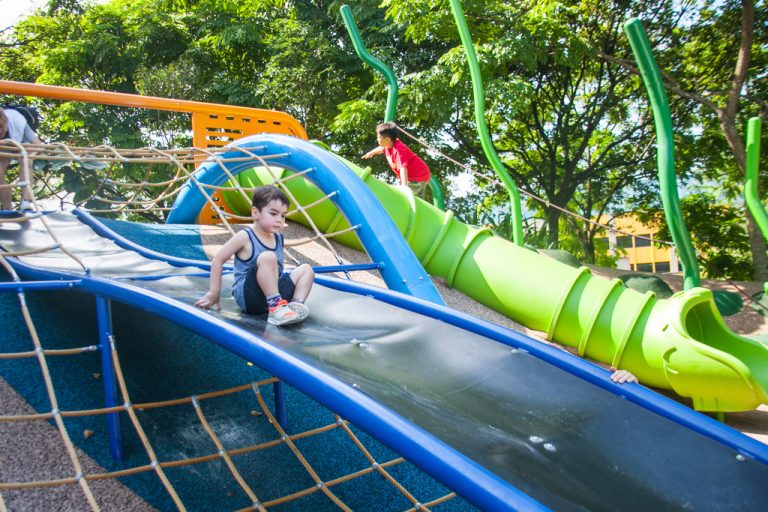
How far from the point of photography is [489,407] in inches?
→ 71.6

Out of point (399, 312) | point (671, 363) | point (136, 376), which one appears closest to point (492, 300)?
point (671, 363)

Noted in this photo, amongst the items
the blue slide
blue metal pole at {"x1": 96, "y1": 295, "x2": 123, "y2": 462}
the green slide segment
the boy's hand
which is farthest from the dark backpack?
the boy's hand

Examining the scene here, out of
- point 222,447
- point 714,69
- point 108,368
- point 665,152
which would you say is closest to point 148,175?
point 108,368

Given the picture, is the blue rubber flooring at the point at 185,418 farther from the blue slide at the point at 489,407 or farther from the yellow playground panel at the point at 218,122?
the yellow playground panel at the point at 218,122

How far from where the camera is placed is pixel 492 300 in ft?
16.3

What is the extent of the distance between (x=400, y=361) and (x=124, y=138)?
11278mm

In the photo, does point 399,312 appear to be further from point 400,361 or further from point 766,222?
point 766,222

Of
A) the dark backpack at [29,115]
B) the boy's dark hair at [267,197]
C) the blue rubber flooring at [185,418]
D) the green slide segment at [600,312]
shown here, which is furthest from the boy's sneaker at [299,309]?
the dark backpack at [29,115]

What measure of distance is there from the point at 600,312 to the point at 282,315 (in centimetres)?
277

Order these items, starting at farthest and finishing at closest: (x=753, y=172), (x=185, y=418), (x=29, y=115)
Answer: (x=29, y=115)
(x=753, y=172)
(x=185, y=418)

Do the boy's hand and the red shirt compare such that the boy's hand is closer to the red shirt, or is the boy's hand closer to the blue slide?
the blue slide

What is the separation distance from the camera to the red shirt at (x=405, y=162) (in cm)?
638

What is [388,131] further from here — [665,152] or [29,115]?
[29,115]

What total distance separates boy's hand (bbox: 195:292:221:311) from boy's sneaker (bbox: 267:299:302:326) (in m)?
0.20
